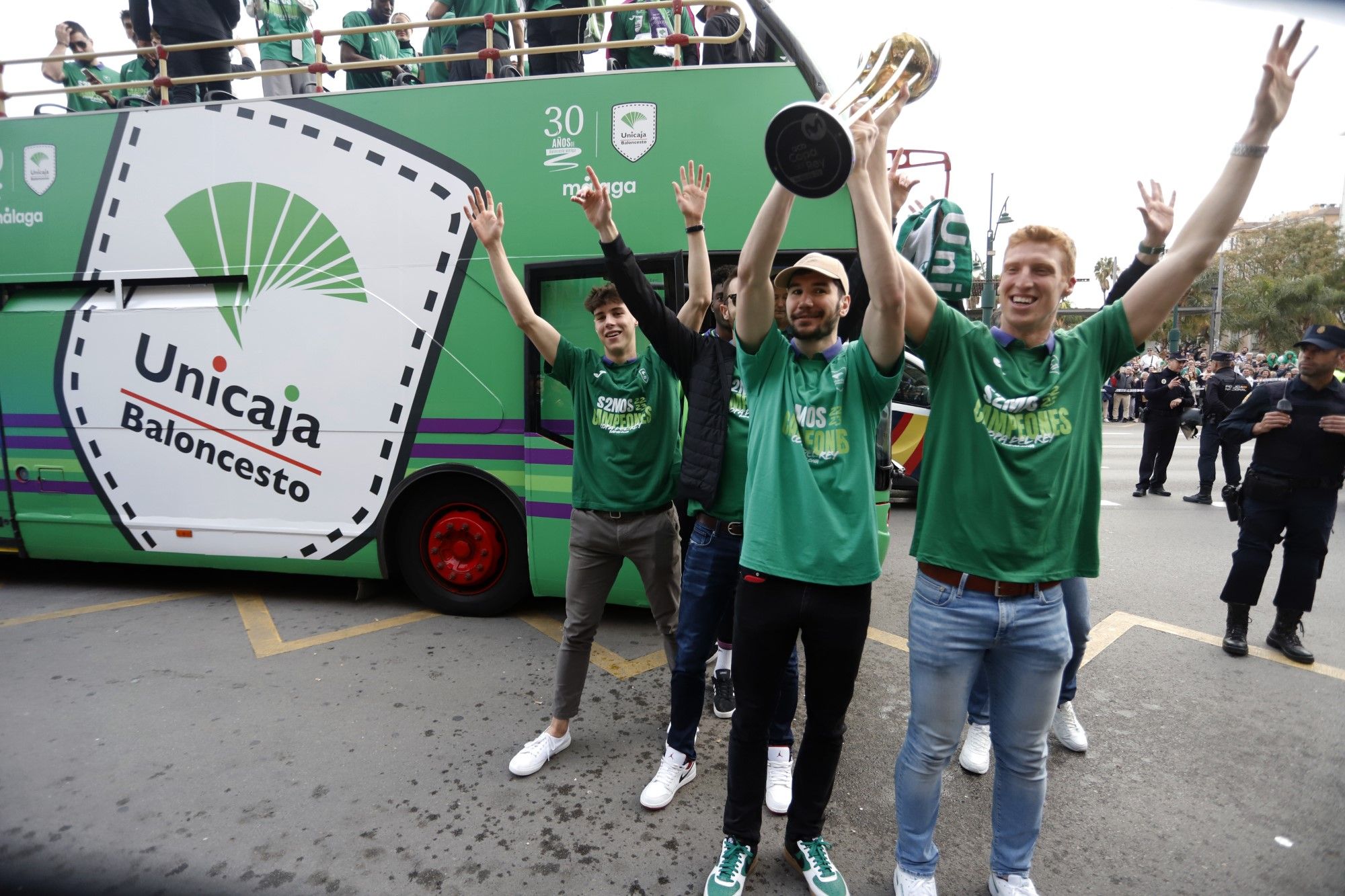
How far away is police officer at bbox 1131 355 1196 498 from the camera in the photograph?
29.8 ft

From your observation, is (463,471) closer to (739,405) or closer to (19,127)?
(739,405)

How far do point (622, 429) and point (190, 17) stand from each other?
4914mm

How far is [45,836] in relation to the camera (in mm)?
2566

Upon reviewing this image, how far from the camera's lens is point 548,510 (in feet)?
14.1

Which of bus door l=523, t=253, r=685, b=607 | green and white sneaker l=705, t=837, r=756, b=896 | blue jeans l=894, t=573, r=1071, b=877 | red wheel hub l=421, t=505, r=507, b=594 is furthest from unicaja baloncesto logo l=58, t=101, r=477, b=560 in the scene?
blue jeans l=894, t=573, r=1071, b=877

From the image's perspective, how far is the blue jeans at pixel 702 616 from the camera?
2.62 m

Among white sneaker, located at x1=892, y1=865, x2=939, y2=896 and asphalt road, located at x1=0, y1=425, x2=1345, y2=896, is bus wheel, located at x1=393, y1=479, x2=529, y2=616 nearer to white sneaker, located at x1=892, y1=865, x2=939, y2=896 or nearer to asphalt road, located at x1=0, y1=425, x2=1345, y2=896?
asphalt road, located at x1=0, y1=425, x2=1345, y2=896

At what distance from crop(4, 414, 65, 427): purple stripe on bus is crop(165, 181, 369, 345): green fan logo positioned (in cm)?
156

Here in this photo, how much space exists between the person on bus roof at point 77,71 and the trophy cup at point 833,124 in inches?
233

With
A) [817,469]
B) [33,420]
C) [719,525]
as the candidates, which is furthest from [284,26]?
[817,469]

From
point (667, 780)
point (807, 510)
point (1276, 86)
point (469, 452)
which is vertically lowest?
point (667, 780)

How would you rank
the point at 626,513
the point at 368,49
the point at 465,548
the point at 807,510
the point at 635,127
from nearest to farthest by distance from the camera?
the point at 807,510, the point at 626,513, the point at 635,127, the point at 465,548, the point at 368,49

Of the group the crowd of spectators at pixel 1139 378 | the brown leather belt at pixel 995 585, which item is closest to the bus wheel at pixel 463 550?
the brown leather belt at pixel 995 585

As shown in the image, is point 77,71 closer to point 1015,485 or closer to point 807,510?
point 807,510
